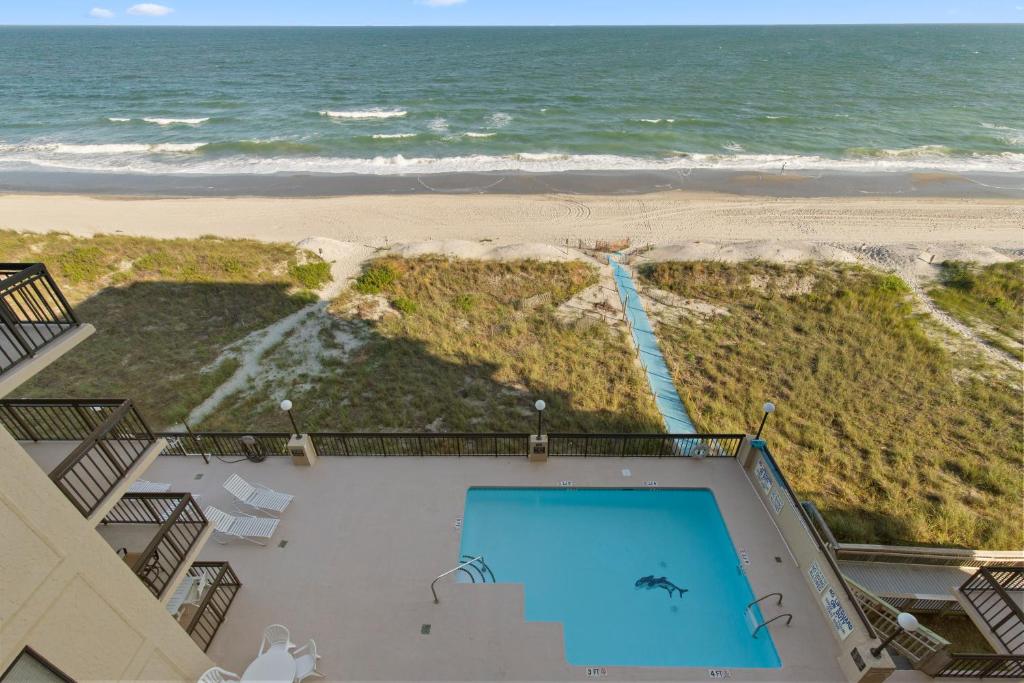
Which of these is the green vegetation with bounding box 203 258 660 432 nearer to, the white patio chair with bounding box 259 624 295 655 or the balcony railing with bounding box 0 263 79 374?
the white patio chair with bounding box 259 624 295 655

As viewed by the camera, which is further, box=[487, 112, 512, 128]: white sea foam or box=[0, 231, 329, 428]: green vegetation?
box=[487, 112, 512, 128]: white sea foam

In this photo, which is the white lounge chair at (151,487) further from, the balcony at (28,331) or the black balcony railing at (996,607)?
the black balcony railing at (996,607)

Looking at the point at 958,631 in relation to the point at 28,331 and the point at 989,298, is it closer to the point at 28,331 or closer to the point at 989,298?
the point at 28,331

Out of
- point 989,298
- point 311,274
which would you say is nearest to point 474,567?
point 311,274

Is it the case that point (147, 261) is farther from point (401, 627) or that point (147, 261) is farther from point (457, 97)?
point (457, 97)

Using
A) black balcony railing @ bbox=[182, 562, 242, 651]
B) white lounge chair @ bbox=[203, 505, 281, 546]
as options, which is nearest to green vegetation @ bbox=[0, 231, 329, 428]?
white lounge chair @ bbox=[203, 505, 281, 546]
